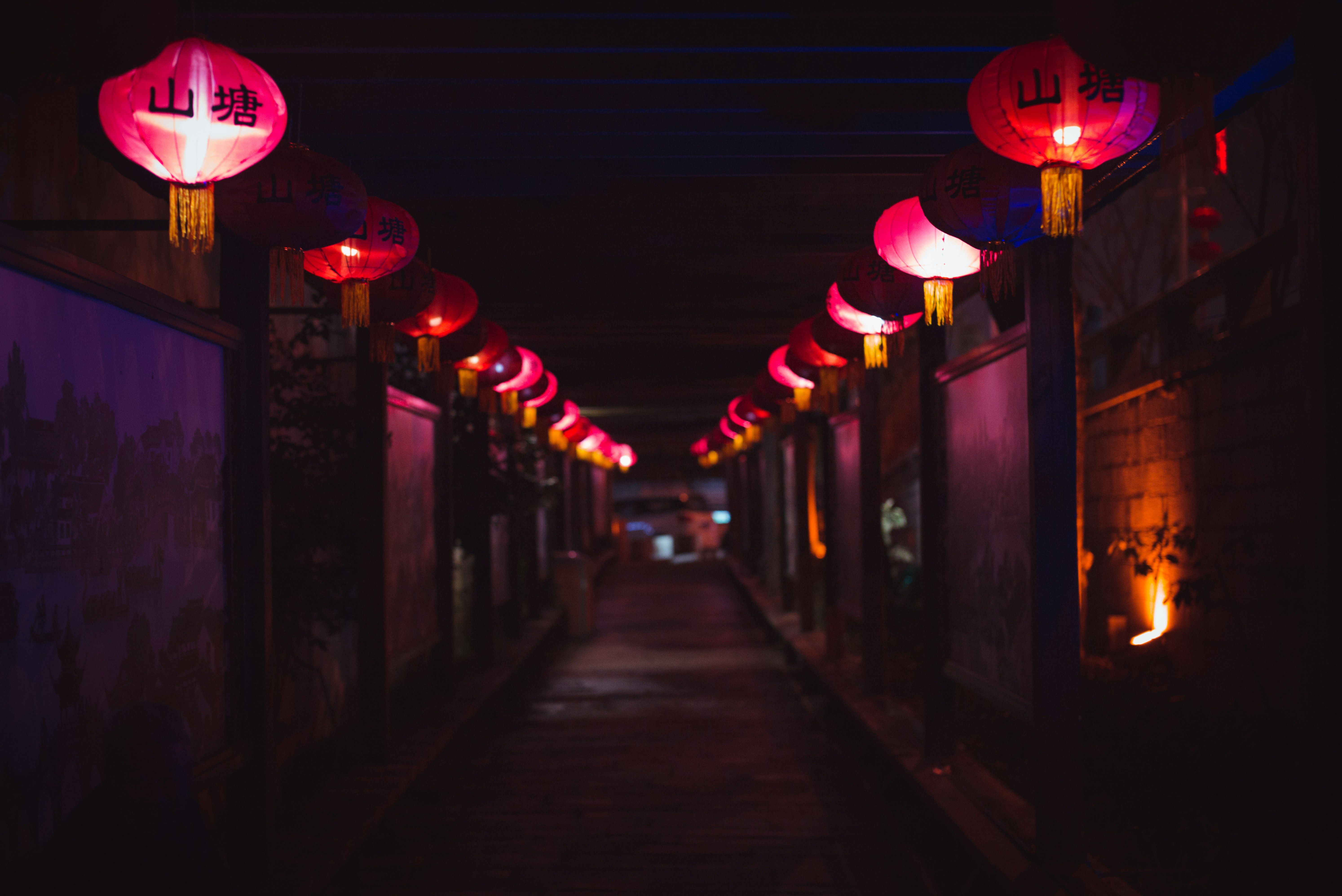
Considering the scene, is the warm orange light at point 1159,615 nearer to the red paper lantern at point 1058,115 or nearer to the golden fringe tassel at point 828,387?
the golden fringe tassel at point 828,387

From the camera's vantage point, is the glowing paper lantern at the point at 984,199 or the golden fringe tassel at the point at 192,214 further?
the glowing paper lantern at the point at 984,199

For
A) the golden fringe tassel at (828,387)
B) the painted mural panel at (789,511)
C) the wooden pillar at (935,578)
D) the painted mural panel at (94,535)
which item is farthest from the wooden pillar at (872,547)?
the painted mural panel at (94,535)

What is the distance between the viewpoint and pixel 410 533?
25.3 feet

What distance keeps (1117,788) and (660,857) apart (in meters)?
2.66

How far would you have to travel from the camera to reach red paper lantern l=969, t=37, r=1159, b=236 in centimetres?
307

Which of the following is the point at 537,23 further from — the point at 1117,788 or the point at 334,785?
the point at 1117,788

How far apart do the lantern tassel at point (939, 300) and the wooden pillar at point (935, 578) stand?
63.5 inches

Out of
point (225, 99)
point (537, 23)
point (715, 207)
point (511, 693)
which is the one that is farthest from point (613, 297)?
point (225, 99)

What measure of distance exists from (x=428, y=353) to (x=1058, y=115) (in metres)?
4.04

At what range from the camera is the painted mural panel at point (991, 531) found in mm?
4965

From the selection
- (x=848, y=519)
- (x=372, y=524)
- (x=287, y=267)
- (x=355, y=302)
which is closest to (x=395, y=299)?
(x=355, y=302)

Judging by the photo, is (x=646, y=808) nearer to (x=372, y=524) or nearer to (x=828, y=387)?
(x=372, y=524)

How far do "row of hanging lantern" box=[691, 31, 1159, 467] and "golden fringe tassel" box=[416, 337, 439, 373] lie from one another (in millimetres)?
2405

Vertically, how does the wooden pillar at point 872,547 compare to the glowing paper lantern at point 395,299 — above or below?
below
